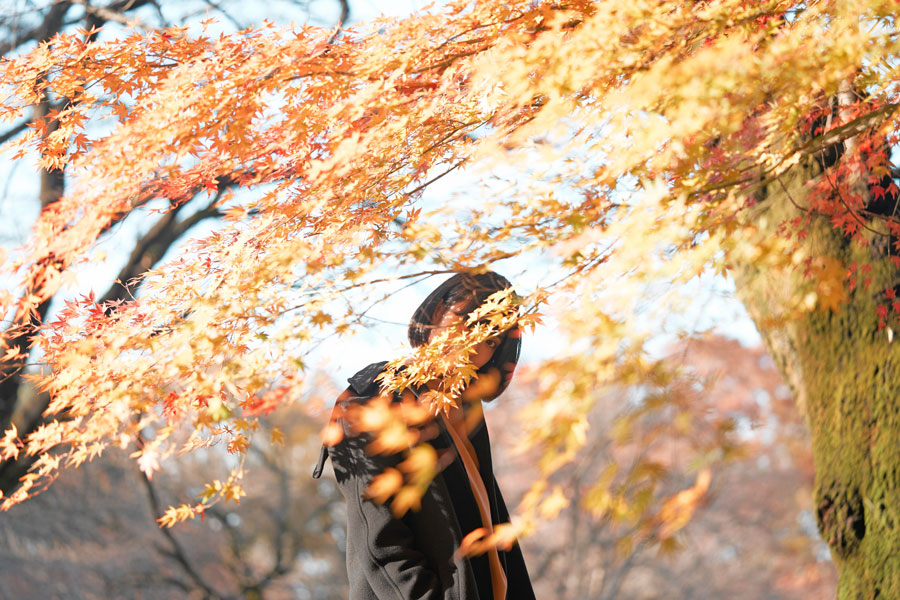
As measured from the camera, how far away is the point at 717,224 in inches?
69.4

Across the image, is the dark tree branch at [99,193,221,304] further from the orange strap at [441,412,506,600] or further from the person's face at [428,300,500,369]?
the orange strap at [441,412,506,600]

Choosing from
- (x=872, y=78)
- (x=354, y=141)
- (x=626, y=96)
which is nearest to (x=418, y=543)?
(x=354, y=141)

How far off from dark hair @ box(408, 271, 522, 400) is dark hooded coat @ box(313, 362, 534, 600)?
0.69ft

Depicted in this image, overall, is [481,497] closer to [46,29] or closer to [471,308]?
[471,308]

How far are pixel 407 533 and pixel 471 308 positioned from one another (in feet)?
2.20

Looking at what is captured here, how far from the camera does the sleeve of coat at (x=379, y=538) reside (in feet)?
5.91

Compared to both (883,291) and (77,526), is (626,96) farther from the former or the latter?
(77,526)

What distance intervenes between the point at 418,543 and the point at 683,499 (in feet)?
2.44

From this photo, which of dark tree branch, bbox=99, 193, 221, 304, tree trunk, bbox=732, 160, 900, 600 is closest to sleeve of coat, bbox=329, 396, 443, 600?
tree trunk, bbox=732, 160, 900, 600

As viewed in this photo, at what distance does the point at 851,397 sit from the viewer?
3.10 metres

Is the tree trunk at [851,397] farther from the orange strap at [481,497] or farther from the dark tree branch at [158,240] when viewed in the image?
the dark tree branch at [158,240]

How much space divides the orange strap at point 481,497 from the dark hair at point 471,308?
172 mm

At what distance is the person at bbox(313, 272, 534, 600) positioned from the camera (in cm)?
181

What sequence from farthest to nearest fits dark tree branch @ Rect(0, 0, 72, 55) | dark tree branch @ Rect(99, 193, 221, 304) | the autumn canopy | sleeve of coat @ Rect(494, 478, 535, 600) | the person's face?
1. dark tree branch @ Rect(99, 193, 221, 304)
2. dark tree branch @ Rect(0, 0, 72, 55)
3. sleeve of coat @ Rect(494, 478, 535, 600)
4. the person's face
5. the autumn canopy
